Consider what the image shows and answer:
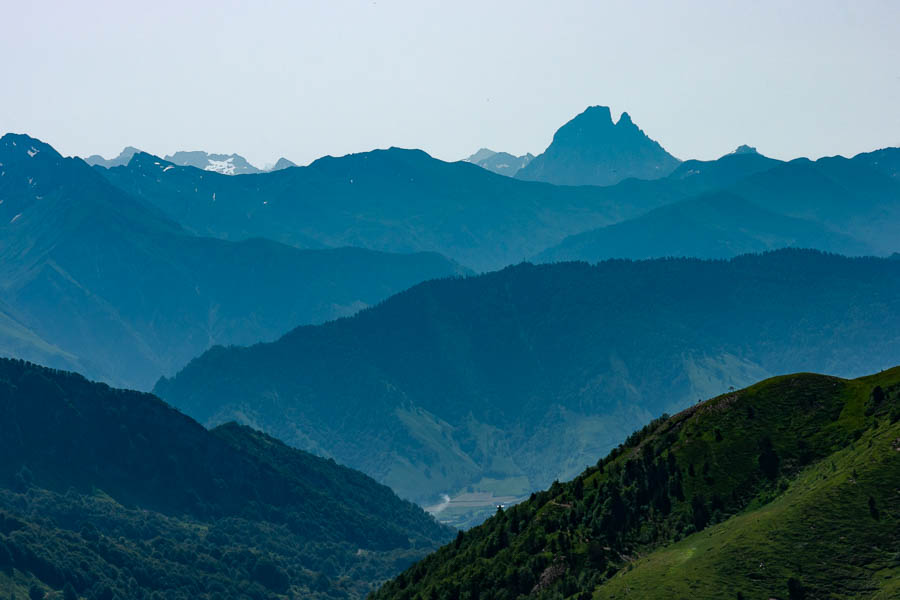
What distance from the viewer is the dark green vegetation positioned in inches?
4872

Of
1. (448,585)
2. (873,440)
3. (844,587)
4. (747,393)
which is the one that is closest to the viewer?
(844,587)

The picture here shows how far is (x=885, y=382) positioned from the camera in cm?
15062

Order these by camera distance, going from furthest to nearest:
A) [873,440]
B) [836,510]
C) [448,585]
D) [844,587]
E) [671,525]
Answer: [448,585] → [671,525] → [873,440] → [836,510] → [844,587]

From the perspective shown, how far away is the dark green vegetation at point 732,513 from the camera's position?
12375 centimetres

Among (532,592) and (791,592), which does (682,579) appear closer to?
(791,592)

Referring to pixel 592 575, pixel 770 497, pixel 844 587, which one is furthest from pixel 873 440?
pixel 592 575

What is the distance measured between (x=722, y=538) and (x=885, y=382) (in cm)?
3141

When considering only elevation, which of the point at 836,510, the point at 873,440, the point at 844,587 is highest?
the point at 873,440

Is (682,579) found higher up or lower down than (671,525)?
lower down

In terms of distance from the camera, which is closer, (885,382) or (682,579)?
(682,579)

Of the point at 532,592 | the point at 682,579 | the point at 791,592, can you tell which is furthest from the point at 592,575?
the point at 791,592

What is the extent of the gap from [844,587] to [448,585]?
212 ft

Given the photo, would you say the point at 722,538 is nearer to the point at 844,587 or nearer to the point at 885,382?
the point at 844,587

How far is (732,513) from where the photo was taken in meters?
144
